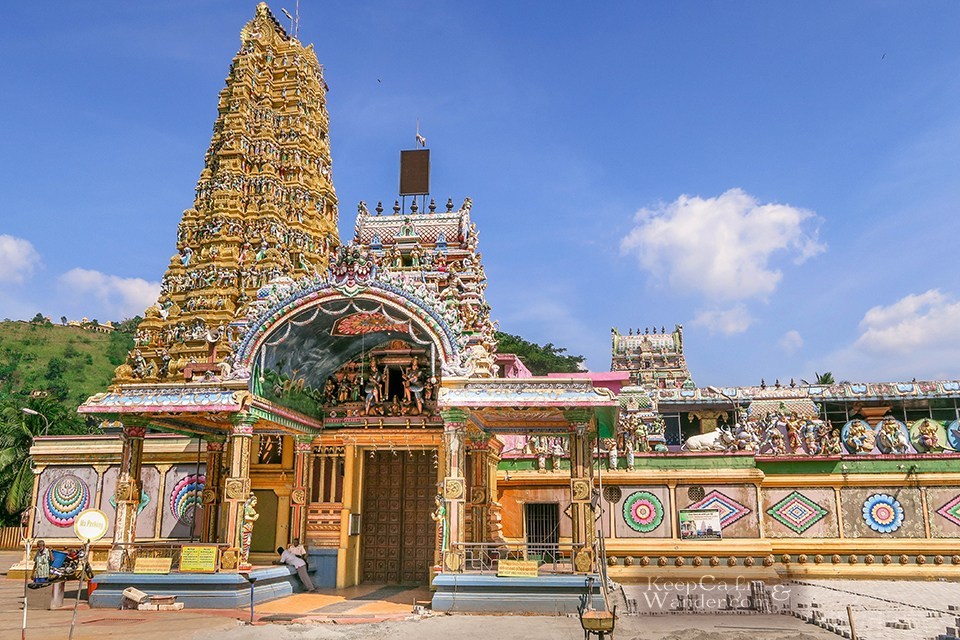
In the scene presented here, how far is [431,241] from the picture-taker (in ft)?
75.5

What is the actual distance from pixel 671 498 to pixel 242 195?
84.8ft

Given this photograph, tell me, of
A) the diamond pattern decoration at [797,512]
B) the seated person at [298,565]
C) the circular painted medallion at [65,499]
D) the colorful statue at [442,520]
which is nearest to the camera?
the colorful statue at [442,520]

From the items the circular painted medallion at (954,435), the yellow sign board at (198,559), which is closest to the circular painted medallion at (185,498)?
the yellow sign board at (198,559)

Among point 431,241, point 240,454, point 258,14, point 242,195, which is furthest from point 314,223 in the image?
point 240,454

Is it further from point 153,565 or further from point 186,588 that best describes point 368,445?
point 153,565

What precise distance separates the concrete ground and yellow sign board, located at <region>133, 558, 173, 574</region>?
90 cm

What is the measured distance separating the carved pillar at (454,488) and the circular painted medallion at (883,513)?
1111 cm

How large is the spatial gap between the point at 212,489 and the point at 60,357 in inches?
3378

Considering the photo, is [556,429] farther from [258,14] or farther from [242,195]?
[258,14]

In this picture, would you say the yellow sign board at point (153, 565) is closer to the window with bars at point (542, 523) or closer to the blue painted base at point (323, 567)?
the blue painted base at point (323, 567)

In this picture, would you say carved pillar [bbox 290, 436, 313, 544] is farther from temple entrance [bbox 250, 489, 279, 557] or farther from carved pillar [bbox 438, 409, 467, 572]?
carved pillar [bbox 438, 409, 467, 572]

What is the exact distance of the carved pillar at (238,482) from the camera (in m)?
14.5

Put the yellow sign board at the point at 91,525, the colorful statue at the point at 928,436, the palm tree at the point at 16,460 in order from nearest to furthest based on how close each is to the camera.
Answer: the yellow sign board at the point at 91,525
the colorful statue at the point at 928,436
the palm tree at the point at 16,460

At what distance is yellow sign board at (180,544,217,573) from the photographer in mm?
14242
